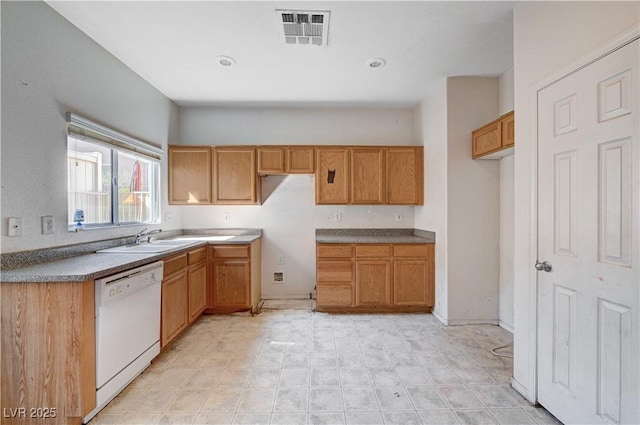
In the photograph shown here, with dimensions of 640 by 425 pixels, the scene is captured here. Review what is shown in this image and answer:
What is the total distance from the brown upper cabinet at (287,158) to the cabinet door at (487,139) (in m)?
1.85

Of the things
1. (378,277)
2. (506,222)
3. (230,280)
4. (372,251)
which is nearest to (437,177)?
(506,222)

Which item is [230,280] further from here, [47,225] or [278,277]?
[47,225]

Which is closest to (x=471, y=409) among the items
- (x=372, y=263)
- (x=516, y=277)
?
(x=516, y=277)

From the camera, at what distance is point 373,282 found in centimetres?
332

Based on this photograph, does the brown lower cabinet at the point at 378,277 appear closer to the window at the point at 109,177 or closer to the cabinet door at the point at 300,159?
the cabinet door at the point at 300,159

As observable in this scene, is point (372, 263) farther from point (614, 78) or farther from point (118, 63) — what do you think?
point (118, 63)

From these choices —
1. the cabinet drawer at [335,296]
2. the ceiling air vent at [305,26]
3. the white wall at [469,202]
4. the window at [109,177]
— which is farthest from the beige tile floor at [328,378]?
the ceiling air vent at [305,26]

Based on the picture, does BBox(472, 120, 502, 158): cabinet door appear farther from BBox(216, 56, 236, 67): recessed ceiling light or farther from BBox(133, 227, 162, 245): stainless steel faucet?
BBox(133, 227, 162, 245): stainless steel faucet

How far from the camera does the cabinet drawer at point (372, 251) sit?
332cm

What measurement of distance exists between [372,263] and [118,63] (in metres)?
3.32

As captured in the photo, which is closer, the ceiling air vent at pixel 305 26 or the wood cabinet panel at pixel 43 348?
the wood cabinet panel at pixel 43 348

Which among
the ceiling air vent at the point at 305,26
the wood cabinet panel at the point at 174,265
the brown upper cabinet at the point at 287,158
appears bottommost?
the wood cabinet panel at the point at 174,265

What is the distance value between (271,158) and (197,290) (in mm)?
1795

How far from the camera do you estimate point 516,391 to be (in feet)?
6.19
